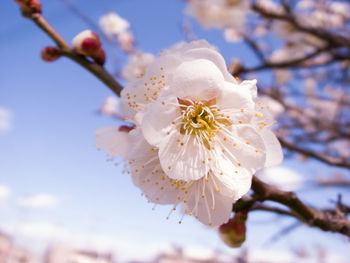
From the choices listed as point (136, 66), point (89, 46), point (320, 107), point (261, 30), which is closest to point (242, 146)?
point (89, 46)

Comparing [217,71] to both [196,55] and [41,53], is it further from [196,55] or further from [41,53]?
[41,53]

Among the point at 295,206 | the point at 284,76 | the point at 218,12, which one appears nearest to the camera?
the point at 295,206

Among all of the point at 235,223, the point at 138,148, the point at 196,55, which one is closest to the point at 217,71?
the point at 196,55

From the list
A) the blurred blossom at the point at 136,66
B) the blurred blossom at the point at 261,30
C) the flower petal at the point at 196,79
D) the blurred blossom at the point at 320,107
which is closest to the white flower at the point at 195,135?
the flower petal at the point at 196,79

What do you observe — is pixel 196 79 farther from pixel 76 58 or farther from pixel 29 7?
pixel 29 7

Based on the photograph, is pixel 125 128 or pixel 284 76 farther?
pixel 284 76

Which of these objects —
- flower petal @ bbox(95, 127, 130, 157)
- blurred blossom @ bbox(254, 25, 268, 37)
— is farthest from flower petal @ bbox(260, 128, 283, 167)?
blurred blossom @ bbox(254, 25, 268, 37)
